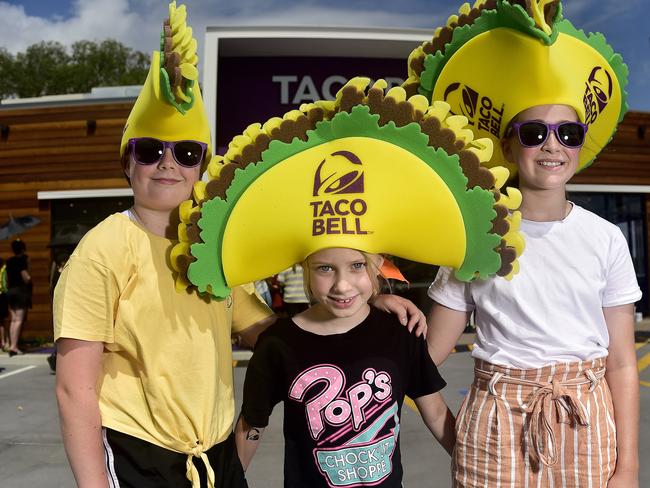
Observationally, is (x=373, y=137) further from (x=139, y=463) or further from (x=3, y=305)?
(x=3, y=305)

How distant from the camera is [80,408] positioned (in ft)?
4.56

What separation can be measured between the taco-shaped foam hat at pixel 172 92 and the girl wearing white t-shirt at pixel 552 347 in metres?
0.81

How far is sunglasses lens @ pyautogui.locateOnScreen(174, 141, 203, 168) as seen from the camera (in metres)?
1.56

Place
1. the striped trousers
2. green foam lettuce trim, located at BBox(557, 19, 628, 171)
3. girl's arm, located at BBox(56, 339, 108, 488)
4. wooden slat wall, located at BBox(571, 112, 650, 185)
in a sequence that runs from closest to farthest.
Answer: girl's arm, located at BBox(56, 339, 108, 488)
the striped trousers
green foam lettuce trim, located at BBox(557, 19, 628, 171)
wooden slat wall, located at BBox(571, 112, 650, 185)

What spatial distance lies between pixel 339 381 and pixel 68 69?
3943 cm

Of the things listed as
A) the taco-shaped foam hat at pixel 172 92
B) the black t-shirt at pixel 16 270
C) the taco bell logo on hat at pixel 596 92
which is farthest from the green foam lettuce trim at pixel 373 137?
the black t-shirt at pixel 16 270

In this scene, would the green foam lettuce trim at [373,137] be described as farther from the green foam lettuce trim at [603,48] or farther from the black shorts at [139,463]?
the green foam lettuce trim at [603,48]

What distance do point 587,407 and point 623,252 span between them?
0.43 m

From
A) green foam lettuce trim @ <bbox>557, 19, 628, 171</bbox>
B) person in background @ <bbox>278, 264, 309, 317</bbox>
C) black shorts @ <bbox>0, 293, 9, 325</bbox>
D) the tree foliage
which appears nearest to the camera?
green foam lettuce trim @ <bbox>557, 19, 628, 171</bbox>

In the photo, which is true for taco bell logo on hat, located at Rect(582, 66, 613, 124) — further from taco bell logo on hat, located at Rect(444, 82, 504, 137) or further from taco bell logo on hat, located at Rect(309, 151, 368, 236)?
taco bell logo on hat, located at Rect(309, 151, 368, 236)

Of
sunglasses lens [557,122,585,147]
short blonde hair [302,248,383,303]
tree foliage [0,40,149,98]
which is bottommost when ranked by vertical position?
short blonde hair [302,248,383,303]

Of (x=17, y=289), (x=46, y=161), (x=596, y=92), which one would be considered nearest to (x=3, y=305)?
(x=17, y=289)

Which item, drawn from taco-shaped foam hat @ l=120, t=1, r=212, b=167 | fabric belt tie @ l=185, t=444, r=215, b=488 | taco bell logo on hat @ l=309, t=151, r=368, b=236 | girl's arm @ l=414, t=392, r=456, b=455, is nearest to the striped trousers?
girl's arm @ l=414, t=392, r=456, b=455

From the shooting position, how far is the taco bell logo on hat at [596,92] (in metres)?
1.64
